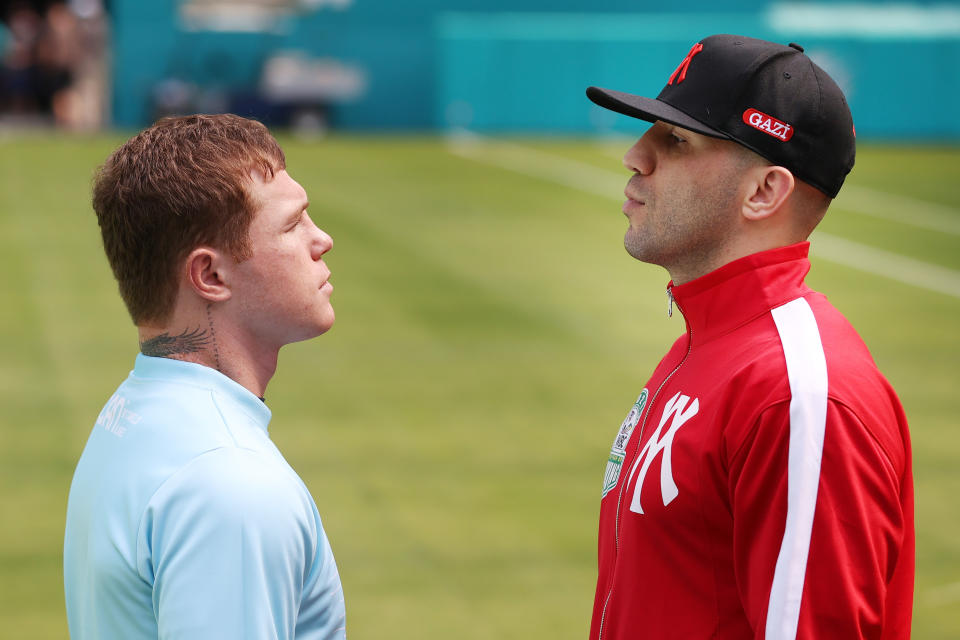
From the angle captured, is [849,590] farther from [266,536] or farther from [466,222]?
[466,222]

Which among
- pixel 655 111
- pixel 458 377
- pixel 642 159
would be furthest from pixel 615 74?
pixel 655 111

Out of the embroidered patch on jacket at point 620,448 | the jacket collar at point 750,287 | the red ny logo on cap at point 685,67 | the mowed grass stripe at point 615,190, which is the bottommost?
the mowed grass stripe at point 615,190

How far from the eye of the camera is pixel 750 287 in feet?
8.56

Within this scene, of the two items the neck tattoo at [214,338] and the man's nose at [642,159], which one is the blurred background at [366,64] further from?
the neck tattoo at [214,338]

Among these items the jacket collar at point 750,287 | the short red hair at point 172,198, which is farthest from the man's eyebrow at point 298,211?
the jacket collar at point 750,287

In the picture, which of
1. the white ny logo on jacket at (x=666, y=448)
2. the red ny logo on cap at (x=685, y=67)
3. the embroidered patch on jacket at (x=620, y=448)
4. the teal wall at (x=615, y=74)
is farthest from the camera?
the teal wall at (x=615, y=74)

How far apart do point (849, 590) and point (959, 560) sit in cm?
490

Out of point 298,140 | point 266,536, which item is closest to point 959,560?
point 266,536

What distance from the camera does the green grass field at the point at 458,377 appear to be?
6.41 meters

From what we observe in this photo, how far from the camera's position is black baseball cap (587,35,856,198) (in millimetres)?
2520

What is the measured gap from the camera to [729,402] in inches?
94.3

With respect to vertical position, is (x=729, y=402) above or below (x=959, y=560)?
above

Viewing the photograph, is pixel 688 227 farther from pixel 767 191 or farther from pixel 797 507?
pixel 797 507

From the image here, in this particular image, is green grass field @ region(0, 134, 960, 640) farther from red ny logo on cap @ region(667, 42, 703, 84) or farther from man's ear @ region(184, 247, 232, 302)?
man's ear @ region(184, 247, 232, 302)
